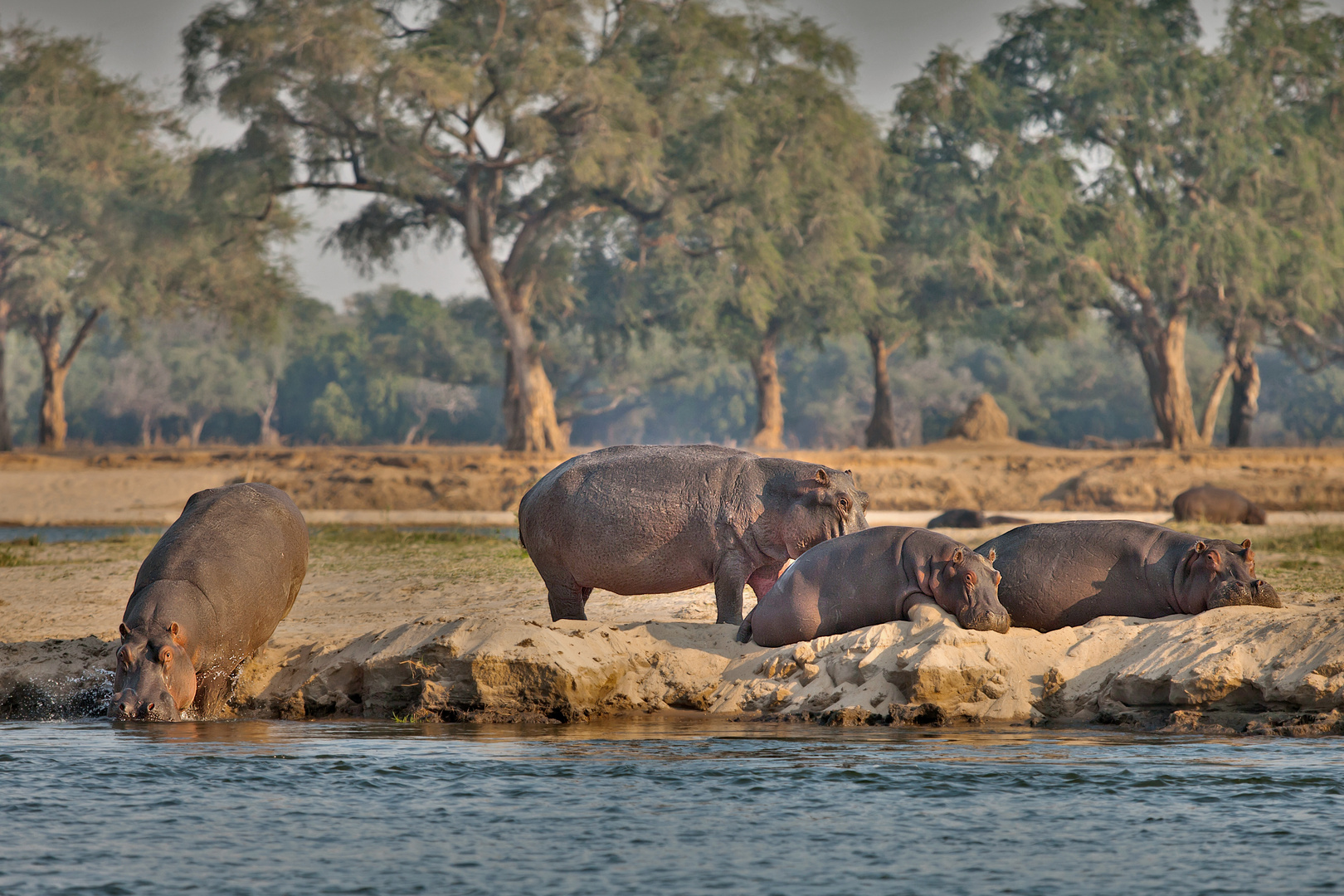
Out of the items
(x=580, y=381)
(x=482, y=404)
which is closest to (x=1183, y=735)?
(x=580, y=381)

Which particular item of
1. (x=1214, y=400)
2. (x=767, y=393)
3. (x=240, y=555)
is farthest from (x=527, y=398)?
Result: (x=240, y=555)

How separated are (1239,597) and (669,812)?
421 centimetres

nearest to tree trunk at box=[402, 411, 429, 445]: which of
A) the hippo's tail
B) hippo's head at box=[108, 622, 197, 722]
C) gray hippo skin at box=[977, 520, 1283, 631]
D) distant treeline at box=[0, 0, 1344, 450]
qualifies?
distant treeline at box=[0, 0, 1344, 450]

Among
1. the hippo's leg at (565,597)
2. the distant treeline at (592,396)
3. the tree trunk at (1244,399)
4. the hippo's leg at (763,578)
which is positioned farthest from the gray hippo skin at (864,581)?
the distant treeline at (592,396)

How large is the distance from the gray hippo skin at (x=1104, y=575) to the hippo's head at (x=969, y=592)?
344mm

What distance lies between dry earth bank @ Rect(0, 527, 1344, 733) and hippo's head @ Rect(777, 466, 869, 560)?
0.70 meters

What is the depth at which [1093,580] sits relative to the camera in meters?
8.73

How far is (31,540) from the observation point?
17.5 metres

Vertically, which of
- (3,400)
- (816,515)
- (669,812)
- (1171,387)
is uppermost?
(1171,387)

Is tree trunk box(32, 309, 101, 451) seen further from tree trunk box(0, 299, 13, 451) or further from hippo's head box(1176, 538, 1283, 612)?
hippo's head box(1176, 538, 1283, 612)

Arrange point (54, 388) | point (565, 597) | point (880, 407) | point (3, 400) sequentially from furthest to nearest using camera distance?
point (880, 407) < point (54, 388) < point (3, 400) < point (565, 597)

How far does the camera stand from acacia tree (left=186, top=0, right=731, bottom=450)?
30125mm

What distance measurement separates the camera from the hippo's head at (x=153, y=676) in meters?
7.74

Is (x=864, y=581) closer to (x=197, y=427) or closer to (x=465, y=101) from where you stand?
(x=465, y=101)
